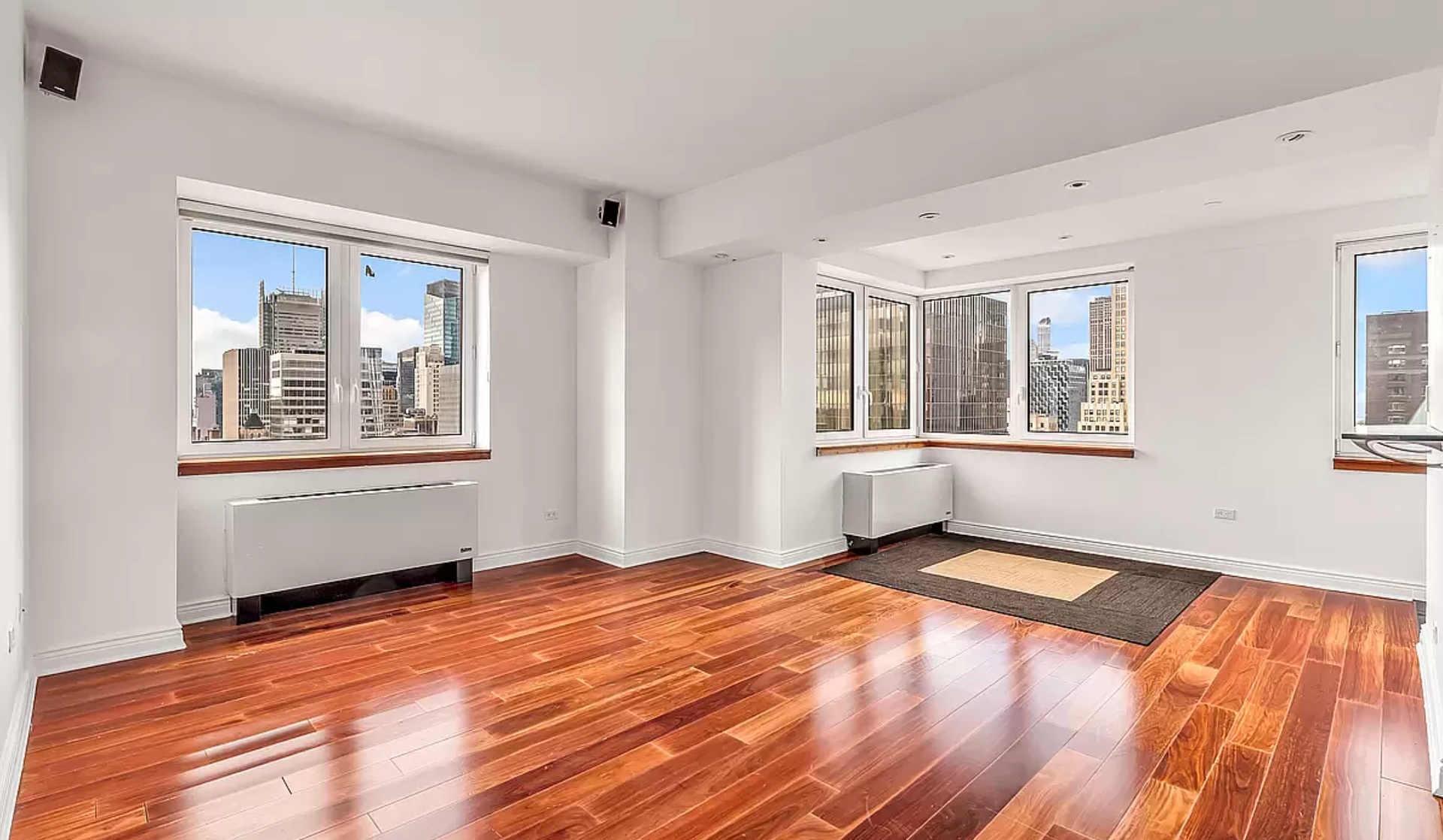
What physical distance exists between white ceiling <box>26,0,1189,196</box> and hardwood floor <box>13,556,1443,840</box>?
261cm

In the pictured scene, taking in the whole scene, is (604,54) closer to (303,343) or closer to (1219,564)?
(303,343)

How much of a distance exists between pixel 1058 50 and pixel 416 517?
4.13 meters

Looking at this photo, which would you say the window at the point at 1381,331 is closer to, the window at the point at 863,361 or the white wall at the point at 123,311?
the window at the point at 863,361

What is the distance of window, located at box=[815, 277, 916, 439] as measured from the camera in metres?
5.91

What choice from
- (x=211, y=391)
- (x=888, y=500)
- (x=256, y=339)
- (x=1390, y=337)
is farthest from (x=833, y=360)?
(x=211, y=391)

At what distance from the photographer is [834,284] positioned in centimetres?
590

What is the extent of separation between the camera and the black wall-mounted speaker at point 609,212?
493 cm

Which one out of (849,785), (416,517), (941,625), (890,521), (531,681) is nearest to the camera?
(849,785)

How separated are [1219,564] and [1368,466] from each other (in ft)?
3.38

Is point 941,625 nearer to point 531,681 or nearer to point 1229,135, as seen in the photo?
point 531,681

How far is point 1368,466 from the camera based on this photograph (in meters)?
4.32

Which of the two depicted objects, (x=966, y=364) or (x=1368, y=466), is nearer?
(x=1368, y=466)

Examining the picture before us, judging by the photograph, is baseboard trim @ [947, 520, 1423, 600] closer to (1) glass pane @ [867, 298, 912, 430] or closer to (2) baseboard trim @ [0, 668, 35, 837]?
(1) glass pane @ [867, 298, 912, 430]

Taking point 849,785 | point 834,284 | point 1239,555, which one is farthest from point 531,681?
point 1239,555
